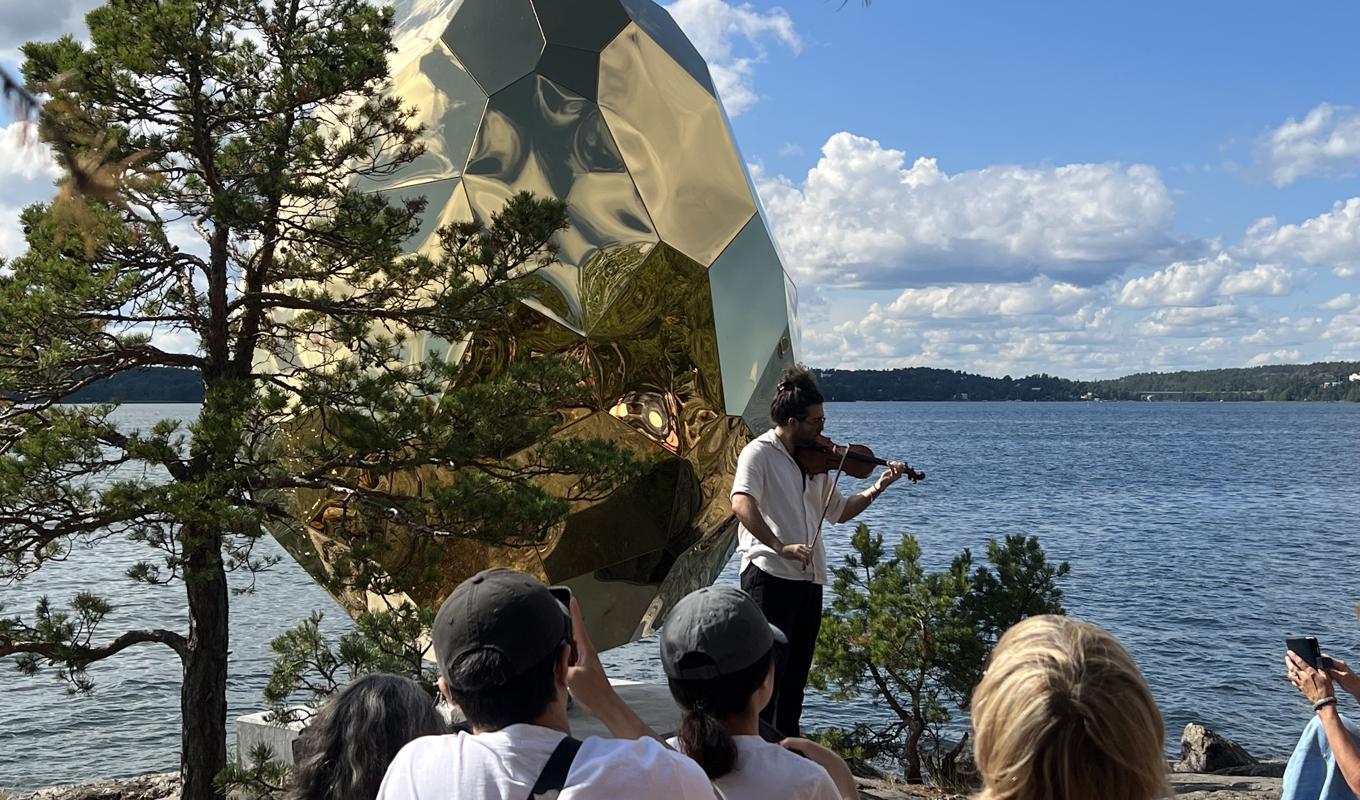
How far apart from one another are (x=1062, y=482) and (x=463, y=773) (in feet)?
184

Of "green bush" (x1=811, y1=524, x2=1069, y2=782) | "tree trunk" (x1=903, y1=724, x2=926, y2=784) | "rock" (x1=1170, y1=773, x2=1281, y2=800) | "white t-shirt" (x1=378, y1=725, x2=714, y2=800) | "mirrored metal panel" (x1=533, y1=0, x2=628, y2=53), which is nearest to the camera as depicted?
"white t-shirt" (x1=378, y1=725, x2=714, y2=800)

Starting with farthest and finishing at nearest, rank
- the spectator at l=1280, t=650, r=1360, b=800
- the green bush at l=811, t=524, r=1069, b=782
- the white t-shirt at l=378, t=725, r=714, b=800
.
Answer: the green bush at l=811, t=524, r=1069, b=782 < the spectator at l=1280, t=650, r=1360, b=800 < the white t-shirt at l=378, t=725, r=714, b=800

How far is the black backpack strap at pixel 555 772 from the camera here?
246cm

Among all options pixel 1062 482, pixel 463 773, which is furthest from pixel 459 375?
pixel 1062 482

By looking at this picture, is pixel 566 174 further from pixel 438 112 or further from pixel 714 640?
pixel 714 640

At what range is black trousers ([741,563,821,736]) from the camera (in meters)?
6.23

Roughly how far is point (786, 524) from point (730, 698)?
3.32m

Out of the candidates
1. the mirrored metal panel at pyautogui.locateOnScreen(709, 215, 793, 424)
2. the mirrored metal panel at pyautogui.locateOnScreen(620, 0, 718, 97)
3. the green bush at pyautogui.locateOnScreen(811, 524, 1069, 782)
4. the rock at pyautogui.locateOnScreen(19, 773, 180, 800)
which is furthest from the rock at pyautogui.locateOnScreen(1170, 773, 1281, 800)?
the rock at pyautogui.locateOnScreen(19, 773, 180, 800)

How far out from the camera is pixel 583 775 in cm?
245

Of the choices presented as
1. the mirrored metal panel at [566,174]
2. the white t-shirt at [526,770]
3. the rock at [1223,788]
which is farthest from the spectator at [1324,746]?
the rock at [1223,788]

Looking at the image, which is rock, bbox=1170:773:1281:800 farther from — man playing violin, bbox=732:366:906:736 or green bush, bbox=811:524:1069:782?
man playing violin, bbox=732:366:906:736

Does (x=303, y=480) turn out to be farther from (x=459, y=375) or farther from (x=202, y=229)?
(x=202, y=229)

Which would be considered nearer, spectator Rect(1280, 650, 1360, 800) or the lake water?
spectator Rect(1280, 650, 1360, 800)

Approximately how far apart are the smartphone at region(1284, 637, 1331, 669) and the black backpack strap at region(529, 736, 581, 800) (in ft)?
8.11
